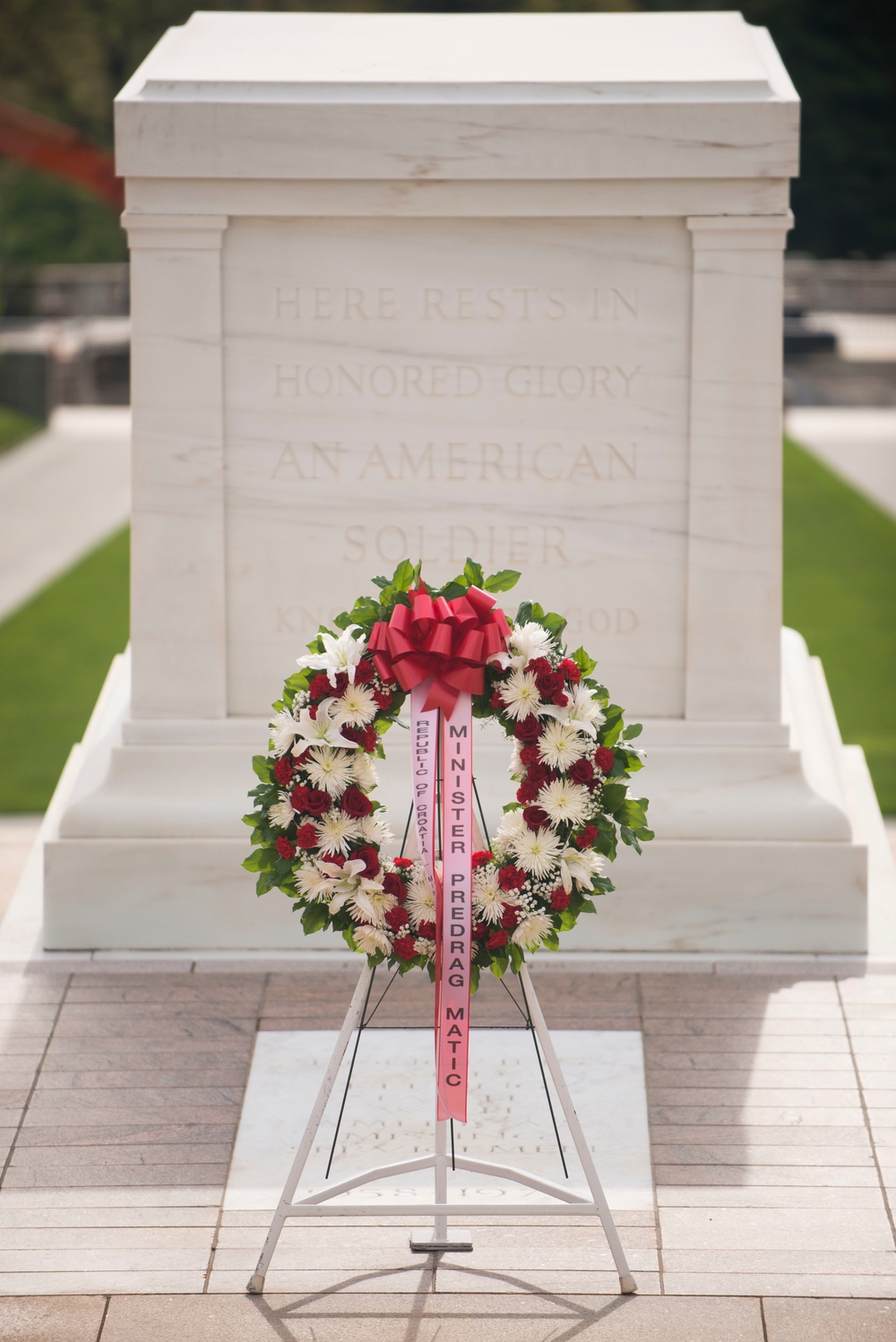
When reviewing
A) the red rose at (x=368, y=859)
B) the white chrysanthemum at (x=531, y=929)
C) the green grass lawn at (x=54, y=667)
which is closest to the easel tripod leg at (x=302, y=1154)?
the red rose at (x=368, y=859)

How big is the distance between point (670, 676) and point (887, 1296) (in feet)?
7.67

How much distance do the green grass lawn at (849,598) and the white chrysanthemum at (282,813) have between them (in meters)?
4.08

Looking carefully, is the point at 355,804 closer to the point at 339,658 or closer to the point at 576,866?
the point at 339,658

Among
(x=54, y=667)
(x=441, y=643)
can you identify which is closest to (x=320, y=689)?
(x=441, y=643)

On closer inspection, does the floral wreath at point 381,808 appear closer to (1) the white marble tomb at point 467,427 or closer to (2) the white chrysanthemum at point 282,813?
(2) the white chrysanthemum at point 282,813

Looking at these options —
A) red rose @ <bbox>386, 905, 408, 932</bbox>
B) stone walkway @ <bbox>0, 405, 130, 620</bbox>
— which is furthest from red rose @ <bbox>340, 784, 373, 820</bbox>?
stone walkway @ <bbox>0, 405, 130, 620</bbox>

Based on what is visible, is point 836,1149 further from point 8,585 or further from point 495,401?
point 8,585

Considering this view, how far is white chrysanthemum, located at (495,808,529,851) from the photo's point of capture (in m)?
3.66

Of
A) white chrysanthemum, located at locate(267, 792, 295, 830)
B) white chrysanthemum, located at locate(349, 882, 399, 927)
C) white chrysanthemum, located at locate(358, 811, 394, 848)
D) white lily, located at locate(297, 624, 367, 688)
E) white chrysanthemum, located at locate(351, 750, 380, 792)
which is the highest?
white lily, located at locate(297, 624, 367, 688)

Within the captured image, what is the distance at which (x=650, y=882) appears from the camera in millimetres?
5445

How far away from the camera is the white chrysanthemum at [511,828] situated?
3658 mm

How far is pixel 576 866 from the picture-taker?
→ 143 inches

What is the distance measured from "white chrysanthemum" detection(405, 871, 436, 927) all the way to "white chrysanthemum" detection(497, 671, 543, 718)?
0.42 meters

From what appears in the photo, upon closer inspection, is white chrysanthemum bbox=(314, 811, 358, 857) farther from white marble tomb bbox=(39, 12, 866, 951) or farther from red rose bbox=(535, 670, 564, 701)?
white marble tomb bbox=(39, 12, 866, 951)
